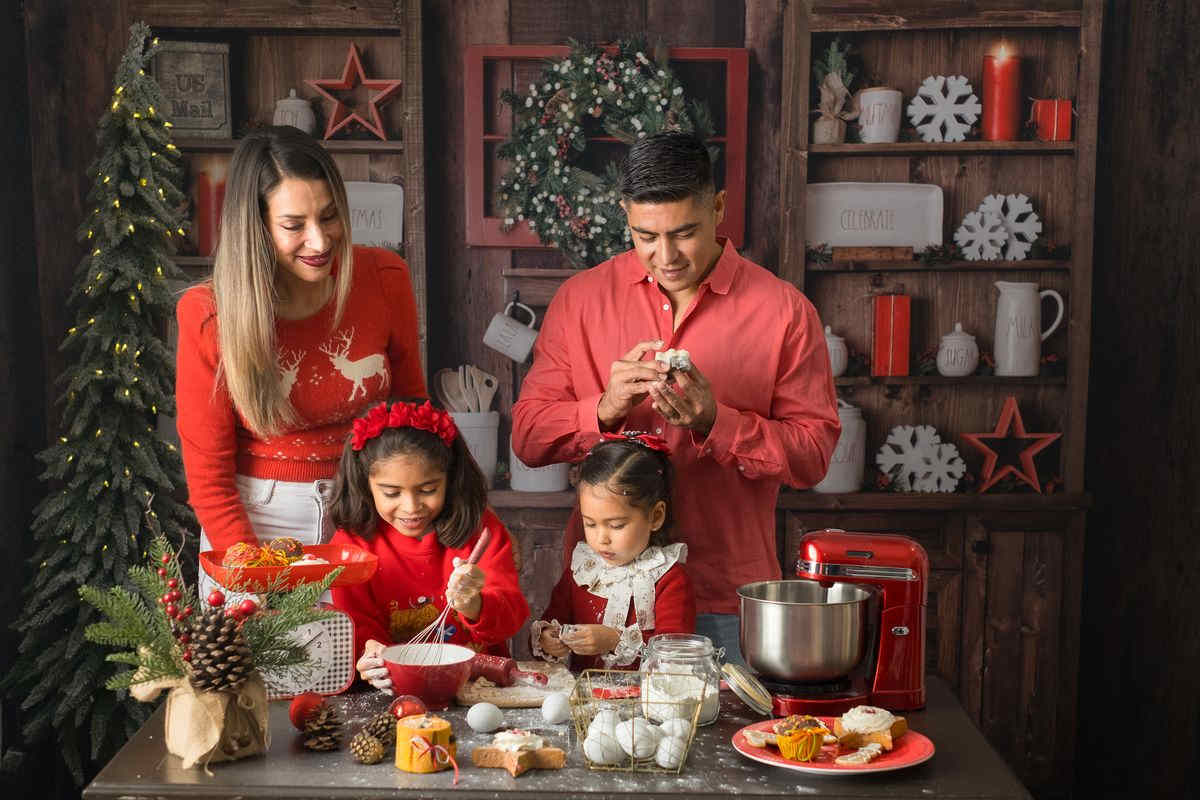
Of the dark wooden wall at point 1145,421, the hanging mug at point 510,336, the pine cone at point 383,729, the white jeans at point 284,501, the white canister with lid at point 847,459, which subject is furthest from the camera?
the hanging mug at point 510,336

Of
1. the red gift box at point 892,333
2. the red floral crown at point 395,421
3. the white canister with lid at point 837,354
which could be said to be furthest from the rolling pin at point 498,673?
Answer: the red gift box at point 892,333

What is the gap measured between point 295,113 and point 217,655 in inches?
104

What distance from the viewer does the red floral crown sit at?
7.46ft

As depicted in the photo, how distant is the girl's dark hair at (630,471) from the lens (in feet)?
7.68

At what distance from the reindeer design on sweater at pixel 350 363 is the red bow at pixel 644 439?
0.48 metres

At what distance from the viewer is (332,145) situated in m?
3.97

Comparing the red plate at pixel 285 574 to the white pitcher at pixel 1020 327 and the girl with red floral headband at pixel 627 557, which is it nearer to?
the girl with red floral headband at pixel 627 557

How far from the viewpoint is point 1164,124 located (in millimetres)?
3572

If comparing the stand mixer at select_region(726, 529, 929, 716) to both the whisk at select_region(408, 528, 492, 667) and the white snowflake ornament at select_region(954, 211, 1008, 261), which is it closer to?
the whisk at select_region(408, 528, 492, 667)

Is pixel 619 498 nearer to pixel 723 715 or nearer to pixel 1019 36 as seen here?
pixel 723 715

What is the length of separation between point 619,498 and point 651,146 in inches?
26.9

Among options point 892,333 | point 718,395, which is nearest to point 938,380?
point 892,333

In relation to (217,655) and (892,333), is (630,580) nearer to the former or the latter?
(217,655)

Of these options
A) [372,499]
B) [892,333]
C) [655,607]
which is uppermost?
[892,333]
